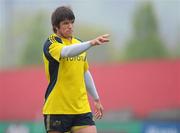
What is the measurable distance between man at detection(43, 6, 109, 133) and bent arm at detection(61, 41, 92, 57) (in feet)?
0.17

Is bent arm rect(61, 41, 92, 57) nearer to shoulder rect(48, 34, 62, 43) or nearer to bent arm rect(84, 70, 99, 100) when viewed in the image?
shoulder rect(48, 34, 62, 43)

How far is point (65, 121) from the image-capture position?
18.0ft

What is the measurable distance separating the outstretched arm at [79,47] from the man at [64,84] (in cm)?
6

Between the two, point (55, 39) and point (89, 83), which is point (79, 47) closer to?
point (55, 39)

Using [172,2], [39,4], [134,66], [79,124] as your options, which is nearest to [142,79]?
[134,66]

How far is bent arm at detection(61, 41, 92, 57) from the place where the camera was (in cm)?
507

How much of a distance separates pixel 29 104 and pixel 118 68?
206 cm

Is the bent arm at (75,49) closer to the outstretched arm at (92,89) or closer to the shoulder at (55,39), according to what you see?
the shoulder at (55,39)

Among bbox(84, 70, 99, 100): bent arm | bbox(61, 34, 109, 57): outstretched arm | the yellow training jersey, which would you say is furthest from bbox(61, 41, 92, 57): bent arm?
bbox(84, 70, 99, 100): bent arm

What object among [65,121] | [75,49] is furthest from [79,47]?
[65,121]

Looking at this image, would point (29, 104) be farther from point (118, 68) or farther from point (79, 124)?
point (79, 124)

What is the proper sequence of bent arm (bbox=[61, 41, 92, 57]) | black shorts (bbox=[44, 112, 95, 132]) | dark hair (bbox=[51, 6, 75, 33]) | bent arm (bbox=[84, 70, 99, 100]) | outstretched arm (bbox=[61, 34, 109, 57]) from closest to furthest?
outstretched arm (bbox=[61, 34, 109, 57]) → bent arm (bbox=[61, 41, 92, 57]) → dark hair (bbox=[51, 6, 75, 33]) → black shorts (bbox=[44, 112, 95, 132]) → bent arm (bbox=[84, 70, 99, 100])

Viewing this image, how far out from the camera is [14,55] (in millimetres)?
16062

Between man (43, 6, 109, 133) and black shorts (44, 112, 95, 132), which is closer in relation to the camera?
man (43, 6, 109, 133)
